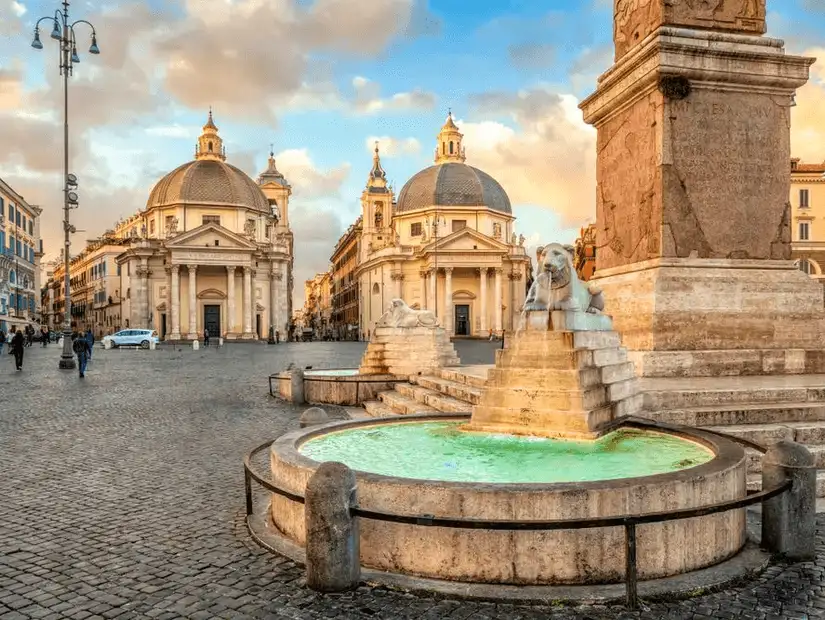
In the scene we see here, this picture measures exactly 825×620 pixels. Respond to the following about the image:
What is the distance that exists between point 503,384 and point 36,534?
13.7 ft

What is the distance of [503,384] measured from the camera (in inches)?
256

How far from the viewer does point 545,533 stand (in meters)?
3.93

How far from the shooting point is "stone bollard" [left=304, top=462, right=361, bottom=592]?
3.93 metres

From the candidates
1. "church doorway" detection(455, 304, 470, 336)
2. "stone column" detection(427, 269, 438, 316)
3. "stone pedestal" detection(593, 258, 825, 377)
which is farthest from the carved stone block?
"church doorway" detection(455, 304, 470, 336)

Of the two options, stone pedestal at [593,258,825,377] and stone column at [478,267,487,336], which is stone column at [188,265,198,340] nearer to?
stone column at [478,267,487,336]

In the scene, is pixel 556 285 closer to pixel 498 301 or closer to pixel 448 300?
pixel 448 300

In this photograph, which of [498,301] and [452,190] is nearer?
[498,301]

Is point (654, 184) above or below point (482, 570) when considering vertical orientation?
above

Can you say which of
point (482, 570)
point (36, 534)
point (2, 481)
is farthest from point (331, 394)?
point (482, 570)

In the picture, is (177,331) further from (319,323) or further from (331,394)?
(319,323)

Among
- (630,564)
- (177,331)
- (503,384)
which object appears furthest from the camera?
(177,331)

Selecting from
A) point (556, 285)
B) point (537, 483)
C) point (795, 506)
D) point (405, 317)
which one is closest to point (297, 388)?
point (405, 317)

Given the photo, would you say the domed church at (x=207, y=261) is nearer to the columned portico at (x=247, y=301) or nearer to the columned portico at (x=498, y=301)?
the columned portico at (x=247, y=301)

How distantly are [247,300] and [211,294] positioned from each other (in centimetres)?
398
